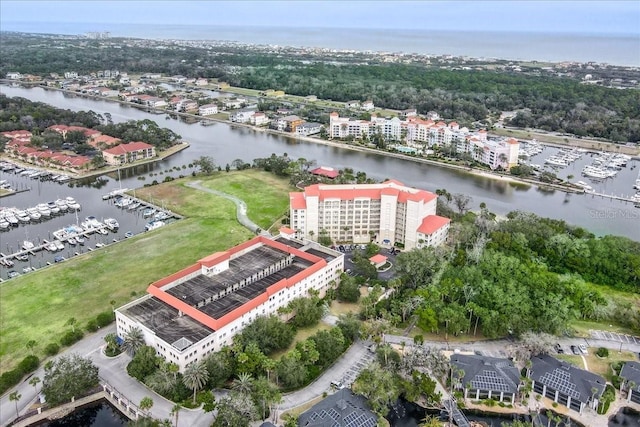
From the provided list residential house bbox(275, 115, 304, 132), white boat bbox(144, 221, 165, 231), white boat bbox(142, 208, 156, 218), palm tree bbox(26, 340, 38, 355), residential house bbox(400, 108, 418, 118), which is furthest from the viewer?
residential house bbox(400, 108, 418, 118)

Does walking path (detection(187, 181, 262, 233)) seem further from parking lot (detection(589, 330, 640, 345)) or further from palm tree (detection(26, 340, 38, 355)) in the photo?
parking lot (detection(589, 330, 640, 345))

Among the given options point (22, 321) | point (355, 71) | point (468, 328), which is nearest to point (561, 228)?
point (468, 328)

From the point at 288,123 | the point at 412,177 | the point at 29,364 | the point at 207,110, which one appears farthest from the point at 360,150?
the point at 29,364

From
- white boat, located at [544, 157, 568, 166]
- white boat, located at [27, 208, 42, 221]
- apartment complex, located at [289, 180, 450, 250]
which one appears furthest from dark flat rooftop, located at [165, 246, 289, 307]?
white boat, located at [544, 157, 568, 166]

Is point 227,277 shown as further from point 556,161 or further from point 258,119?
point 258,119

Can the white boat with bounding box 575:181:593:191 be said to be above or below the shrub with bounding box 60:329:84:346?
below
